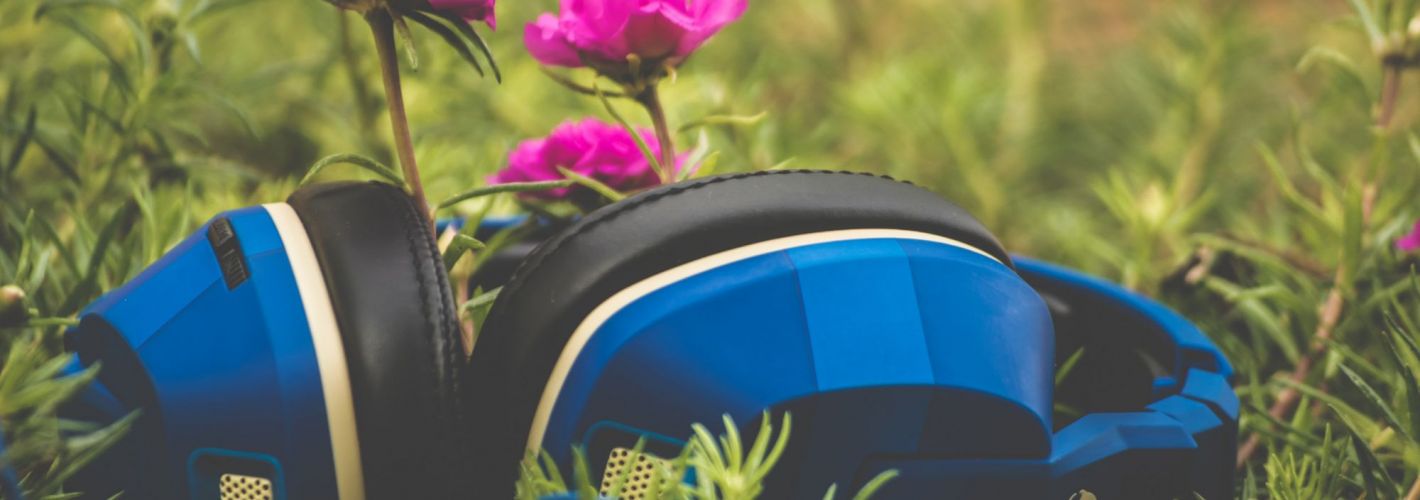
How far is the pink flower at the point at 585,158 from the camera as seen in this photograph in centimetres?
63

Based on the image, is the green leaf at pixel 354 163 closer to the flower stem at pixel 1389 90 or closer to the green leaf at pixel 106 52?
the green leaf at pixel 106 52

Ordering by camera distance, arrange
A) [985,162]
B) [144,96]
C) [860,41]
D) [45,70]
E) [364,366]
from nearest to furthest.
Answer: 1. [364,366]
2. [144,96]
3. [45,70]
4. [985,162]
5. [860,41]

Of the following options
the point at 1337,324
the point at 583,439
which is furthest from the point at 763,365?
the point at 1337,324

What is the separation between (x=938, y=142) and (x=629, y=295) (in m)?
0.79

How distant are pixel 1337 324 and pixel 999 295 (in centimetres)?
40

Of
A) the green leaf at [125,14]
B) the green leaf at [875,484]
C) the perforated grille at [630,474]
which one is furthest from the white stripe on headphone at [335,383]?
the green leaf at [125,14]

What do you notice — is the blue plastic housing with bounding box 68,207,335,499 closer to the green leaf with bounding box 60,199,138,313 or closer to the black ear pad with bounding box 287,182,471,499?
the black ear pad with bounding box 287,182,471,499

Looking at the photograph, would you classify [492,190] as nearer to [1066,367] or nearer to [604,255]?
[604,255]

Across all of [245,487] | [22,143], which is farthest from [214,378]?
[22,143]

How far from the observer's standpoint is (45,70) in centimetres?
95

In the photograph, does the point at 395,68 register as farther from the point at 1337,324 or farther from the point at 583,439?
the point at 1337,324

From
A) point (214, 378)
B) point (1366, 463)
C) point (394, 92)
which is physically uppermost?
point (394, 92)

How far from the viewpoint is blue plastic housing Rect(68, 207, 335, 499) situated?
0.47 metres

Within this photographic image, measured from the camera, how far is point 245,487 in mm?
491
